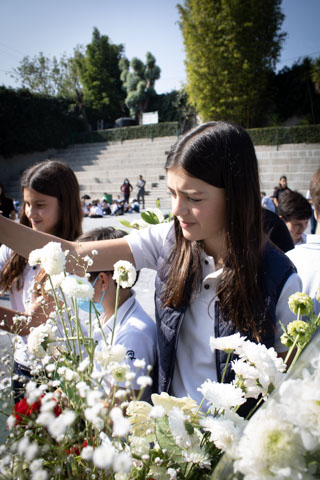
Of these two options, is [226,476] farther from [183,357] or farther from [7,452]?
[183,357]

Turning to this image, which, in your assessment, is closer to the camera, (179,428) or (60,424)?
(60,424)

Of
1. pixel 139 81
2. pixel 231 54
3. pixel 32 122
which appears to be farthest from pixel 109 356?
pixel 139 81

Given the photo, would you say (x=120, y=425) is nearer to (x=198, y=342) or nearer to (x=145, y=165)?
(x=198, y=342)

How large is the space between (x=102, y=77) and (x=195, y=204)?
3809 cm

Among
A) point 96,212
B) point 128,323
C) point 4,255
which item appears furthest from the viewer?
point 96,212

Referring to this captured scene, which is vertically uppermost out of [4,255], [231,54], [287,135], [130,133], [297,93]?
[231,54]

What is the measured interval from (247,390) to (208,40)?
26.9 m

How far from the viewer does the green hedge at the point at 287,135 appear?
18.8m

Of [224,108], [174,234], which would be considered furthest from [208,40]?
[174,234]

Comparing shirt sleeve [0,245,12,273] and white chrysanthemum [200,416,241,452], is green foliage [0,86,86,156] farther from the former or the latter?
white chrysanthemum [200,416,241,452]

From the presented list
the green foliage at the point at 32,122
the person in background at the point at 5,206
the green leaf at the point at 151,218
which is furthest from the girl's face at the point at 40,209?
the green foliage at the point at 32,122

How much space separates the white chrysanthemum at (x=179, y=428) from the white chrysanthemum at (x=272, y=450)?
0.36ft

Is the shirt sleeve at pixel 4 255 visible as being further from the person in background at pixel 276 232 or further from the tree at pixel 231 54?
the tree at pixel 231 54

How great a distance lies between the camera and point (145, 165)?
73.8 ft
